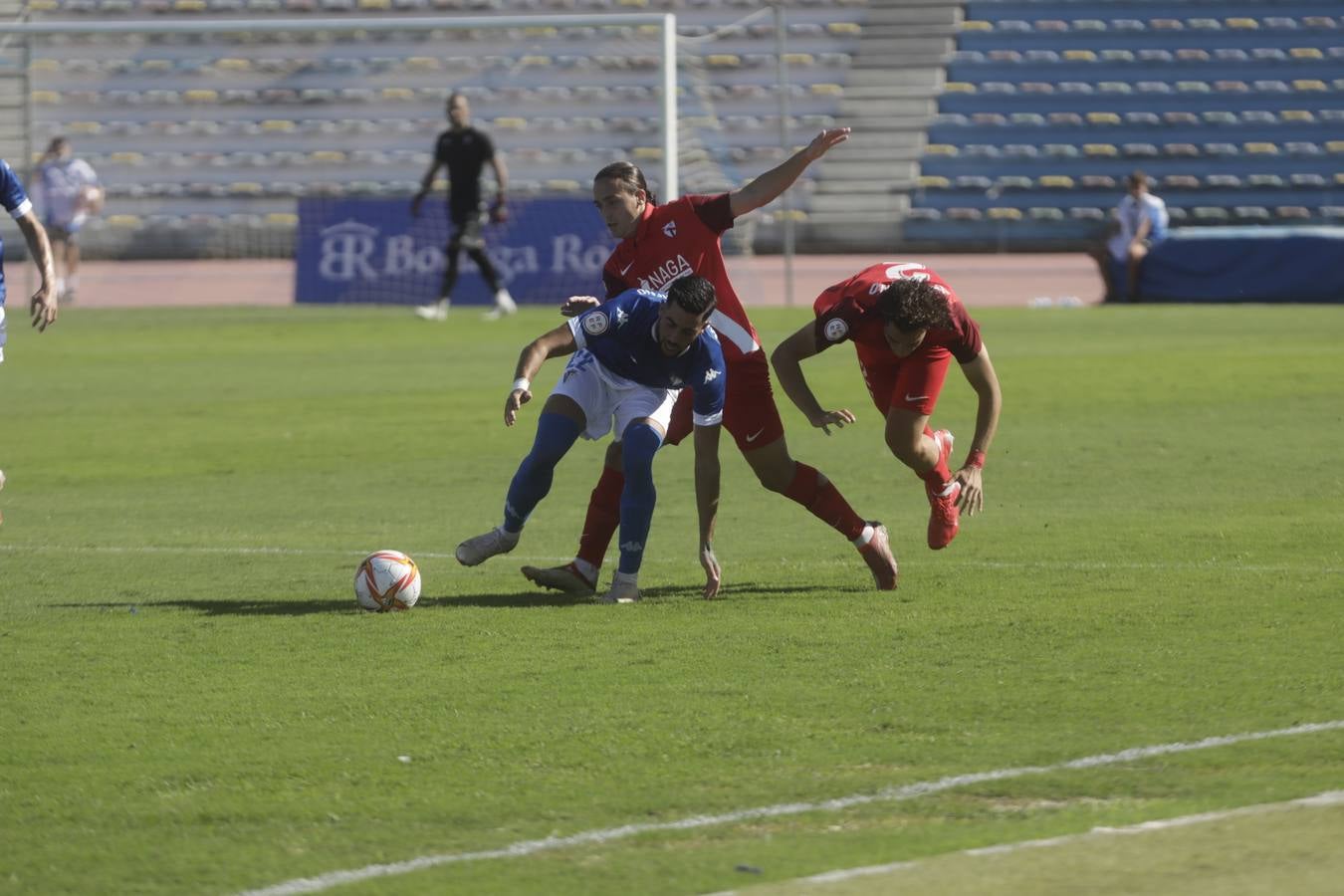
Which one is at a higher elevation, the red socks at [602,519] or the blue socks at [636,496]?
the blue socks at [636,496]

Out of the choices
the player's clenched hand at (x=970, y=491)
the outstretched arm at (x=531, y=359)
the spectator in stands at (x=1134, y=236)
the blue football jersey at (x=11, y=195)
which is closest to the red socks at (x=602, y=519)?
the outstretched arm at (x=531, y=359)

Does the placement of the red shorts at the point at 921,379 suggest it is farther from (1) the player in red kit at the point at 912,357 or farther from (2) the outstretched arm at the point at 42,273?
(2) the outstretched arm at the point at 42,273

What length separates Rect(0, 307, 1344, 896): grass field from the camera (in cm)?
442

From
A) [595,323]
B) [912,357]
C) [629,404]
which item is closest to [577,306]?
[595,323]

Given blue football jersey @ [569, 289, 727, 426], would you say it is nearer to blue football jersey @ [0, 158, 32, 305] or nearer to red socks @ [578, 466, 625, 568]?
red socks @ [578, 466, 625, 568]

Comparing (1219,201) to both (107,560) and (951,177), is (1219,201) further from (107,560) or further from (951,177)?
(107,560)

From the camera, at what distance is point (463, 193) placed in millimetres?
22547

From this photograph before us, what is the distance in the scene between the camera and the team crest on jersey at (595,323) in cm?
748

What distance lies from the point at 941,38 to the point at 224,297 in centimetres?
1296

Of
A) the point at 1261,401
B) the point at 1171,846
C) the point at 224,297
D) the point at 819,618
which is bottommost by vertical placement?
the point at 224,297

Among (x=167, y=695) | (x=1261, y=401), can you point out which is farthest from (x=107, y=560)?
(x=1261, y=401)

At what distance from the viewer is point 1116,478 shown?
10.9 meters

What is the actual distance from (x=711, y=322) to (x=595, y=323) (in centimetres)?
73

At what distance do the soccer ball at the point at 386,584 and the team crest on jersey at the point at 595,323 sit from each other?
107cm
